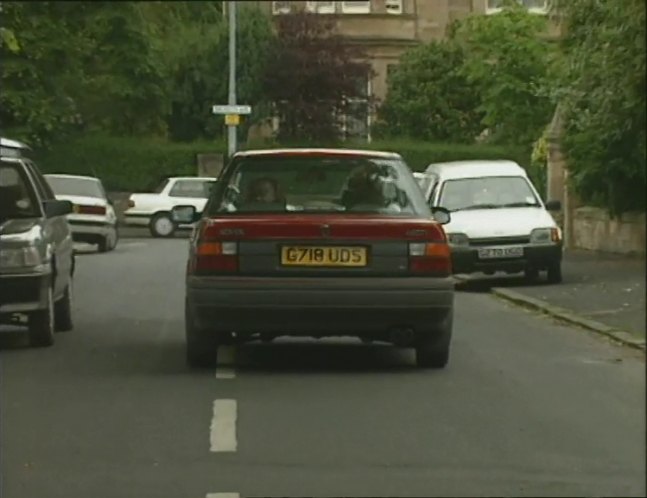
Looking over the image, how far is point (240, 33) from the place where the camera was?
35.4 ft

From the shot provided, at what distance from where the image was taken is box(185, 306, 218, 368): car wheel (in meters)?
10.6

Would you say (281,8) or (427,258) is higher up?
(281,8)

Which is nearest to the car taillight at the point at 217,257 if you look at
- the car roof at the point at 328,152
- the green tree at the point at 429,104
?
the car roof at the point at 328,152

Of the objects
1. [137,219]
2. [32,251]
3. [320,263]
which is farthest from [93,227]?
[320,263]

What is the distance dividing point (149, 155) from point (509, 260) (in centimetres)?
935

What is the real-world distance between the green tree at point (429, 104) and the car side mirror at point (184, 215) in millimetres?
4172

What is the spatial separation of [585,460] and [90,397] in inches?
232

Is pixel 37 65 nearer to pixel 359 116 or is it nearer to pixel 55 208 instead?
pixel 55 208

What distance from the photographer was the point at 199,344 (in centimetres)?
1090

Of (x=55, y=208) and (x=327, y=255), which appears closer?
(x=327, y=255)

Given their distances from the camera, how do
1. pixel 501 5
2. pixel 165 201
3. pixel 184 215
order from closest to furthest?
pixel 501 5 → pixel 184 215 → pixel 165 201

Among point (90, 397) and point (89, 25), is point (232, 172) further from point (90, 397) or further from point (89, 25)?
point (89, 25)

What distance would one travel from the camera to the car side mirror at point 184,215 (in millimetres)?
12052

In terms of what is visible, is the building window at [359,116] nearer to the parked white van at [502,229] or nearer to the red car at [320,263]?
the red car at [320,263]
